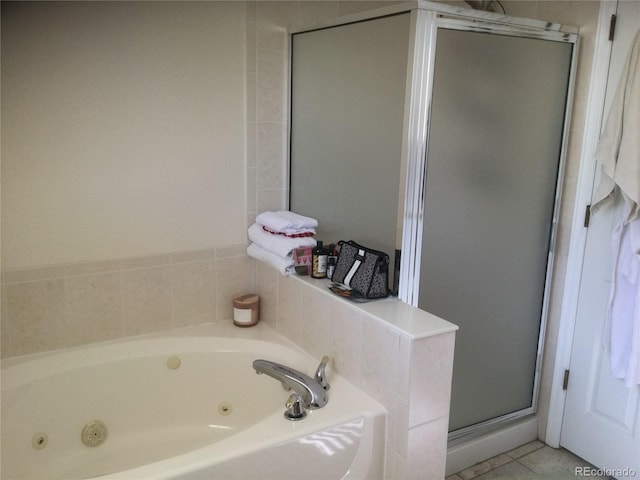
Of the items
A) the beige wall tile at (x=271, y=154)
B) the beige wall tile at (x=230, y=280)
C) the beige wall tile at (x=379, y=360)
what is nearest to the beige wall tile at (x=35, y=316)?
the beige wall tile at (x=230, y=280)

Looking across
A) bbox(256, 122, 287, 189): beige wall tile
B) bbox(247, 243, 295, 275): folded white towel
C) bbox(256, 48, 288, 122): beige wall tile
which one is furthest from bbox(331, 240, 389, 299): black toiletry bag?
bbox(256, 48, 288, 122): beige wall tile

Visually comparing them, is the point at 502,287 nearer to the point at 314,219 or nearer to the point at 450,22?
the point at 314,219

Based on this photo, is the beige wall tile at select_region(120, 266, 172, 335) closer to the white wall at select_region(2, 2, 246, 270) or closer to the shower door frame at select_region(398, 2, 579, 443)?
the white wall at select_region(2, 2, 246, 270)

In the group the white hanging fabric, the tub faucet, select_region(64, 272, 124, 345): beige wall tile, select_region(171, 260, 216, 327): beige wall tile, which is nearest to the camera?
the tub faucet

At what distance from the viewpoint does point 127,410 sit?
214 centimetres

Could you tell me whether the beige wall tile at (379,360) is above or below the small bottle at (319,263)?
below

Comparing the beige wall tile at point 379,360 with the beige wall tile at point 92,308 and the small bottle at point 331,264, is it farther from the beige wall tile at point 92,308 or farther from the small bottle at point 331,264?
the beige wall tile at point 92,308

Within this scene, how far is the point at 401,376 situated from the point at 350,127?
95cm

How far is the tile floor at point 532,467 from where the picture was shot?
7.41ft


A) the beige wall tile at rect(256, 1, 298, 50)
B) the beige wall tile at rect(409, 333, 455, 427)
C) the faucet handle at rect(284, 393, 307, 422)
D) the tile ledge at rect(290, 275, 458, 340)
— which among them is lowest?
the faucet handle at rect(284, 393, 307, 422)

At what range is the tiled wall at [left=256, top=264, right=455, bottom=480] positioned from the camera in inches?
65.6

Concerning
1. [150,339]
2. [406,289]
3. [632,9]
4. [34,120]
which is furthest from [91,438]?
[632,9]

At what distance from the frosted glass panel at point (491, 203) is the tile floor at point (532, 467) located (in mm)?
202

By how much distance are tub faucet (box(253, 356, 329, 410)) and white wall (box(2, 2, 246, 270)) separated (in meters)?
0.77
